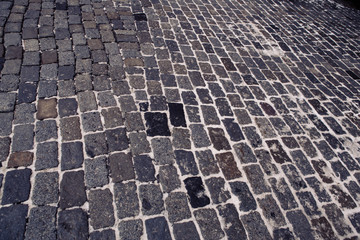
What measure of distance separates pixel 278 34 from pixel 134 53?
404 centimetres

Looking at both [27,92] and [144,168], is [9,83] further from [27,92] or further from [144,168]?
[144,168]

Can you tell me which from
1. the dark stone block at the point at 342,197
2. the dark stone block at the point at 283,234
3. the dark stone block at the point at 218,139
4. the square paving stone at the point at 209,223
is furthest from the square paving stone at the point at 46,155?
the dark stone block at the point at 342,197

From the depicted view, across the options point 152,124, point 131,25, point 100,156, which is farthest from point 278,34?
point 100,156

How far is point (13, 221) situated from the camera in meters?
2.42

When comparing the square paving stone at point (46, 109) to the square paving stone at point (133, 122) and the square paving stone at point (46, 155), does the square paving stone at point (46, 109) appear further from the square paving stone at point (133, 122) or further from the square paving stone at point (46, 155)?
the square paving stone at point (133, 122)

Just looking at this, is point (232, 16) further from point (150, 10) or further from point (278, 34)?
point (150, 10)

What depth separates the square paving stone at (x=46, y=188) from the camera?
2588 mm

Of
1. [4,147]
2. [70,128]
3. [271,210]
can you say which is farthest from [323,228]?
[4,147]

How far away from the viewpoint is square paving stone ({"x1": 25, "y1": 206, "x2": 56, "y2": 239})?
7.78 ft

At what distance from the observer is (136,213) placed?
2.64m

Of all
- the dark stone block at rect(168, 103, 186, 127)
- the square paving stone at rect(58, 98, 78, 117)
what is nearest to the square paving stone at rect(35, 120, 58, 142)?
the square paving stone at rect(58, 98, 78, 117)

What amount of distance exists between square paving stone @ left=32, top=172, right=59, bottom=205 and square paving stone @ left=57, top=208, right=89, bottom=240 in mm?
224

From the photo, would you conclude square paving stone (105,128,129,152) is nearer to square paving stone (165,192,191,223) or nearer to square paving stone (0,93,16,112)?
square paving stone (165,192,191,223)

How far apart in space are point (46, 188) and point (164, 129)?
1.66 m
